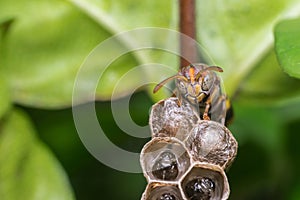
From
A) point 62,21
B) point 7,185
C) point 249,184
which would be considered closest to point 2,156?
point 7,185

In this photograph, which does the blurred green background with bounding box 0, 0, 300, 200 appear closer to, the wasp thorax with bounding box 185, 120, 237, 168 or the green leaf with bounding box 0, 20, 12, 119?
the green leaf with bounding box 0, 20, 12, 119

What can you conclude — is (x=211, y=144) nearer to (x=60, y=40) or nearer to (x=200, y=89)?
(x=200, y=89)

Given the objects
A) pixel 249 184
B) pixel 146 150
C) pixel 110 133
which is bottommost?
pixel 249 184

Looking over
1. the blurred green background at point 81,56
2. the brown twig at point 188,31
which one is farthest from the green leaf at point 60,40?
the brown twig at point 188,31

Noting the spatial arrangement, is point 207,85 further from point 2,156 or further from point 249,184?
point 249,184

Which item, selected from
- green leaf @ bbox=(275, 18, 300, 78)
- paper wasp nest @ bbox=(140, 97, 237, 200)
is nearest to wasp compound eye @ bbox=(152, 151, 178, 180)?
paper wasp nest @ bbox=(140, 97, 237, 200)

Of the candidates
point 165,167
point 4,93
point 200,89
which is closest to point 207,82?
point 200,89
